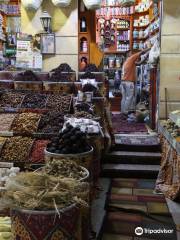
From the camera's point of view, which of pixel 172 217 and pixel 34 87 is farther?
pixel 34 87

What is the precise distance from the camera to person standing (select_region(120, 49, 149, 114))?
1076 cm

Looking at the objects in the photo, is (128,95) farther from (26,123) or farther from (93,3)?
(26,123)

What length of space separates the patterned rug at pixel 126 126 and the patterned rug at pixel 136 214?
2679 mm

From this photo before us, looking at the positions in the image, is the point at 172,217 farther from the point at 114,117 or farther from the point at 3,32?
the point at 3,32

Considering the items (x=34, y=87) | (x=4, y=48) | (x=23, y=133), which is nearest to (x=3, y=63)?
(x=4, y=48)

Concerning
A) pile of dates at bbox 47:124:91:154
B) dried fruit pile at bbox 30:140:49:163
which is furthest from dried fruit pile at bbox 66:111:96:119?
pile of dates at bbox 47:124:91:154

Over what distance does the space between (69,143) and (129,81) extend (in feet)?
23.9

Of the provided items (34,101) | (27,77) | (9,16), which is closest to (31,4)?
(27,77)

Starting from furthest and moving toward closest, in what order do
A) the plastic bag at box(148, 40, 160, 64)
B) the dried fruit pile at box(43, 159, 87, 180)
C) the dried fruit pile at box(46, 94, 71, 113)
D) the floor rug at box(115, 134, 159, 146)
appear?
the plastic bag at box(148, 40, 160, 64) < the floor rug at box(115, 134, 159, 146) < the dried fruit pile at box(46, 94, 71, 113) < the dried fruit pile at box(43, 159, 87, 180)

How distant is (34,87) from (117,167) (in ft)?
6.71

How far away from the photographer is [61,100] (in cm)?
582

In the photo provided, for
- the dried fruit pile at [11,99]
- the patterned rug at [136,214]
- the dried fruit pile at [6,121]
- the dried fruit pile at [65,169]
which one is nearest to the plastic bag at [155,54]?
the patterned rug at [136,214]

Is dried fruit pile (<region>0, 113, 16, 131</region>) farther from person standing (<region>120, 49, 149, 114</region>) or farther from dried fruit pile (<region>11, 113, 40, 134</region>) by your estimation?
person standing (<region>120, 49, 149, 114</region>)

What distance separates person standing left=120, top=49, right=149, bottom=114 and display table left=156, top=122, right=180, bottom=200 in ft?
16.3
